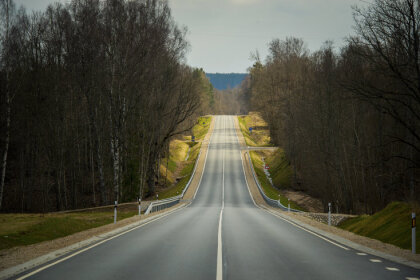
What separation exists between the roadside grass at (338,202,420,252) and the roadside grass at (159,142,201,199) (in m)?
29.9

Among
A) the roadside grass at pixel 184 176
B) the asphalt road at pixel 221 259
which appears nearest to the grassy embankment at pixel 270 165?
the roadside grass at pixel 184 176

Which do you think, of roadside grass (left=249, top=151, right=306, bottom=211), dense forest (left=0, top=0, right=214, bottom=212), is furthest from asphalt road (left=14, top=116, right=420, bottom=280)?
roadside grass (left=249, top=151, right=306, bottom=211)

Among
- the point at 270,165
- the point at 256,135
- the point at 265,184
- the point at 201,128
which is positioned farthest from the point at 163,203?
the point at 201,128

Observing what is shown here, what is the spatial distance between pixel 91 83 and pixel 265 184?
31.5 metres

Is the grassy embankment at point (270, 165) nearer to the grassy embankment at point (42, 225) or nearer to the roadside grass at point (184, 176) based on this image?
the roadside grass at point (184, 176)

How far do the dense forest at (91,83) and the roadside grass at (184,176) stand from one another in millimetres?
4094

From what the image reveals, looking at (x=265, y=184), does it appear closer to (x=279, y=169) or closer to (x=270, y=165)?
(x=279, y=169)

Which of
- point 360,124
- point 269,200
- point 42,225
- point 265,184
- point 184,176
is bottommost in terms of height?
point 269,200

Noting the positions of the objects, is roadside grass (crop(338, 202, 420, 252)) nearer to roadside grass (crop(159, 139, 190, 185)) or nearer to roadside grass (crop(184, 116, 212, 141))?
roadside grass (crop(159, 139, 190, 185))

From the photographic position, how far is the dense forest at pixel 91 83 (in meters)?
30.6

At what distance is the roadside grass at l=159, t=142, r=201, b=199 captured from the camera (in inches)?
1929

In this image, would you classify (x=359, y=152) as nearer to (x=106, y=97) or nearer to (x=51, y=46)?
(x=106, y=97)

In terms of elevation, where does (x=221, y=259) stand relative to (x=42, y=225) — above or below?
above

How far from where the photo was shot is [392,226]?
57.0ft
